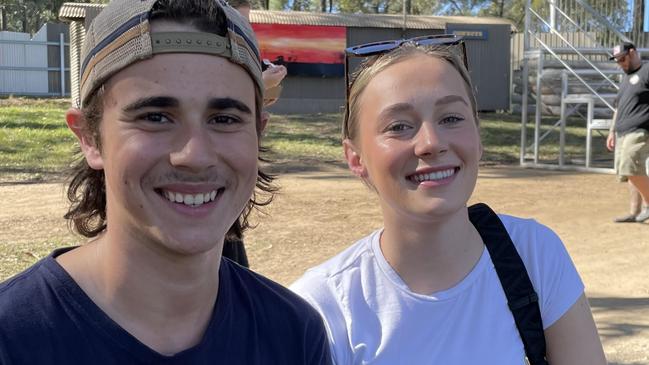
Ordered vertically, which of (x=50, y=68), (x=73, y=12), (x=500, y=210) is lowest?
(x=500, y=210)

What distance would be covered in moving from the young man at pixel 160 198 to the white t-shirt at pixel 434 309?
281 millimetres

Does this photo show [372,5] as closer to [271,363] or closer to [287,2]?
[287,2]

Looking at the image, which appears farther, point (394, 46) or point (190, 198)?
point (394, 46)

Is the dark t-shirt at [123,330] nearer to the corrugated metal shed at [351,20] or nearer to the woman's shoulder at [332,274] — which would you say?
the woman's shoulder at [332,274]

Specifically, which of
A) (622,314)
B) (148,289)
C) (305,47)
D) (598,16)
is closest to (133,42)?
(148,289)

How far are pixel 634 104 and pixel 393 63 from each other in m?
7.50

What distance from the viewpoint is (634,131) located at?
8.96m

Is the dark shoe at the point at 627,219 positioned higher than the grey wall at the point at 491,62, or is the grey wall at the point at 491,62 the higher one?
the grey wall at the point at 491,62

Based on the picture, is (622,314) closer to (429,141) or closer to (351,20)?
(429,141)

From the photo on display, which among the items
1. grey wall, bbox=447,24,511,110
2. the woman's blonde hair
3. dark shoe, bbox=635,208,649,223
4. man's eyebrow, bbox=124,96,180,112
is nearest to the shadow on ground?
dark shoe, bbox=635,208,649,223

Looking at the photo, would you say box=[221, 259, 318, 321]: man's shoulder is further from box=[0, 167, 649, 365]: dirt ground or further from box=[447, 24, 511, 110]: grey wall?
box=[447, 24, 511, 110]: grey wall

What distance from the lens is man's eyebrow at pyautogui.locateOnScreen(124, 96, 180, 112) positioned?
1.62m

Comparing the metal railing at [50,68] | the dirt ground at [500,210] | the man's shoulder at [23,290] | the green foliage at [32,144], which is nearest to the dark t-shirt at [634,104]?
the dirt ground at [500,210]

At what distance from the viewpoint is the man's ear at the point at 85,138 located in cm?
176
